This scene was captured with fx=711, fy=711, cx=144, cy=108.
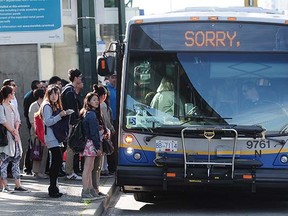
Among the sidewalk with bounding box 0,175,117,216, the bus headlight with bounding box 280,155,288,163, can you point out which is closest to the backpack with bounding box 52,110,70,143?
the sidewalk with bounding box 0,175,117,216

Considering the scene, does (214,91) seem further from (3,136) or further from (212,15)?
(3,136)

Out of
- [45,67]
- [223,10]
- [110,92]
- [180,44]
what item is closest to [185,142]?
[180,44]

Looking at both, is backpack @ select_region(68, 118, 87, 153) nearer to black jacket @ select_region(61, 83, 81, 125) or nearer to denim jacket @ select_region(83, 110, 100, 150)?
denim jacket @ select_region(83, 110, 100, 150)

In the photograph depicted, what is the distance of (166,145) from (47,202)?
6.57ft

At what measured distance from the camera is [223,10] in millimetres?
11539

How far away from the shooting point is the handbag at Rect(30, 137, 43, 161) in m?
12.9

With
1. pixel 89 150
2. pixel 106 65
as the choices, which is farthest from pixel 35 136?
pixel 106 65

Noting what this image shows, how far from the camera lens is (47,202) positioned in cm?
1052

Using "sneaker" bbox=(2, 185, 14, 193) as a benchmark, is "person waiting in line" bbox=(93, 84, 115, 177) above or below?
above

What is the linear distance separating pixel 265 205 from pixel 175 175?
2034 millimetres

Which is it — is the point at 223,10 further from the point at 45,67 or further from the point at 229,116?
the point at 45,67

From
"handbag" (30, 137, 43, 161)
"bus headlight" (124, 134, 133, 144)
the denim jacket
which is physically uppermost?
the denim jacket

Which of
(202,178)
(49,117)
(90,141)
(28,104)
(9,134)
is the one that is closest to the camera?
(202,178)

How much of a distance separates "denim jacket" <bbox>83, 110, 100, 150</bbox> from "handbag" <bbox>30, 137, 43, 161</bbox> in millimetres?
2688
